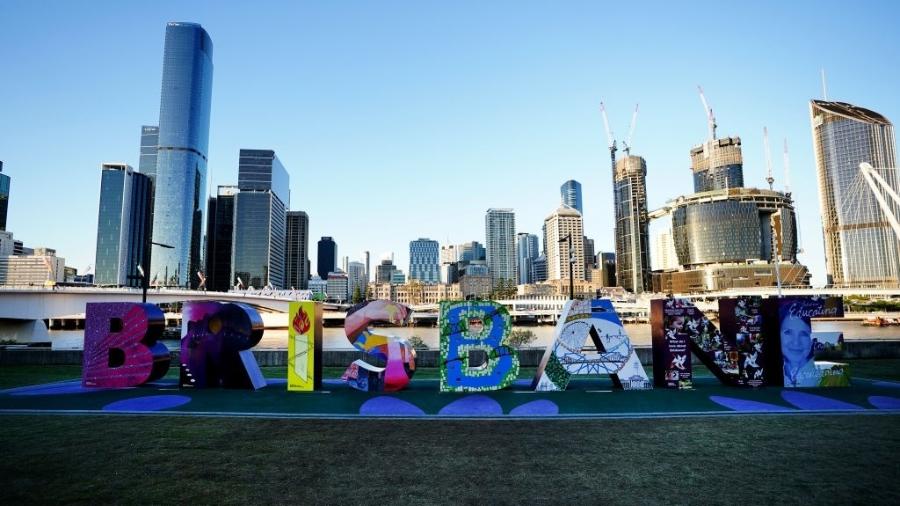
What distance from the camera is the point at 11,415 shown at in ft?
47.3

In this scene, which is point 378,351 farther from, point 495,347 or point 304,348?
point 495,347

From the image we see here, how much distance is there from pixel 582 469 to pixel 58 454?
1058 cm

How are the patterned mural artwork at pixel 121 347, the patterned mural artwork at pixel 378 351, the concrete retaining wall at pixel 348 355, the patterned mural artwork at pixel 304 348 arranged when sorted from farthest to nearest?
the concrete retaining wall at pixel 348 355
the patterned mural artwork at pixel 121 347
the patterned mural artwork at pixel 304 348
the patterned mural artwork at pixel 378 351

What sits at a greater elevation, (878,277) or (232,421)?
(878,277)

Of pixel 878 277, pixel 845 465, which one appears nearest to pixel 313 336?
pixel 845 465

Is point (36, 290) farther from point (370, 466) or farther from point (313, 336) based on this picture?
point (370, 466)

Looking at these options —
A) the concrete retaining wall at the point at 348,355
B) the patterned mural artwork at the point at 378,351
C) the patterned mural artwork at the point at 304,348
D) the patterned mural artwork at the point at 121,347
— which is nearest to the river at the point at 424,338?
the concrete retaining wall at the point at 348,355

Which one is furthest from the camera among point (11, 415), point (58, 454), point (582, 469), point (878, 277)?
point (878, 277)

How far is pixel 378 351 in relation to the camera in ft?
60.9

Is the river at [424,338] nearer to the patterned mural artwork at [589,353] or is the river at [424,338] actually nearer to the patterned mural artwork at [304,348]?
the patterned mural artwork at [589,353]

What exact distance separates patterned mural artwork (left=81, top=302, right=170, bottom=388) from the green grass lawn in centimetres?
491

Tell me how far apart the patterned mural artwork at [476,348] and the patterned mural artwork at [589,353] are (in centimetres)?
140

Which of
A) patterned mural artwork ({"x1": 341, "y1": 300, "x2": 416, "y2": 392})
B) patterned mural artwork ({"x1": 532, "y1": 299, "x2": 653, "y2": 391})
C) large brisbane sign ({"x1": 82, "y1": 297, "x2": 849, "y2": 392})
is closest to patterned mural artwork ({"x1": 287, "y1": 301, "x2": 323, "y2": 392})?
large brisbane sign ({"x1": 82, "y1": 297, "x2": 849, "y2": 392})

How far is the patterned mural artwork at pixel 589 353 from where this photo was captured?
699 inches
